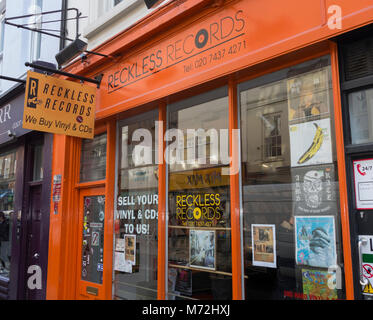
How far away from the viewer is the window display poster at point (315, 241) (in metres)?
3.34

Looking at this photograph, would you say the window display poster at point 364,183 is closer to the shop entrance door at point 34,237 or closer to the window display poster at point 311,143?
the window display poster at point 311,143

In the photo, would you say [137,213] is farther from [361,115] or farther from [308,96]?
[361,115]

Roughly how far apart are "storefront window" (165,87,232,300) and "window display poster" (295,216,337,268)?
0.94 meters

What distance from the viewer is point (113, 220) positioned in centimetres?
A: 596

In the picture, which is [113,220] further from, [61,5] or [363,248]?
[61,5]

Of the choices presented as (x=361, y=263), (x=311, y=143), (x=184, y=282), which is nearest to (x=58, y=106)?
(x=184, y=282)

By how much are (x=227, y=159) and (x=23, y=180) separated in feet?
18.1

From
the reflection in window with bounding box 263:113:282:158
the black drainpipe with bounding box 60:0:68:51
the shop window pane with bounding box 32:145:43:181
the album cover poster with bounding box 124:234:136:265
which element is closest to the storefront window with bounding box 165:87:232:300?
the reflection in window with bounding box 263:113:282:158

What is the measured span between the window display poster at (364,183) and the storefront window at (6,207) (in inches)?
309

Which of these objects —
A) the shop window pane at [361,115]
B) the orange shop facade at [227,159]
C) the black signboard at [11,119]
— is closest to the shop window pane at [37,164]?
the black signboard at [11,119]

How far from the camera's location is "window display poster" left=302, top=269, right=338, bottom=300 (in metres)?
Answer: 3.34

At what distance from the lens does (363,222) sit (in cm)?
305

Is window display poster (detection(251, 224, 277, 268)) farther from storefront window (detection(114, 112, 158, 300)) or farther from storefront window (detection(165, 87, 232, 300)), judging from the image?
storefront window (detection(114, 112, 158, 300))
